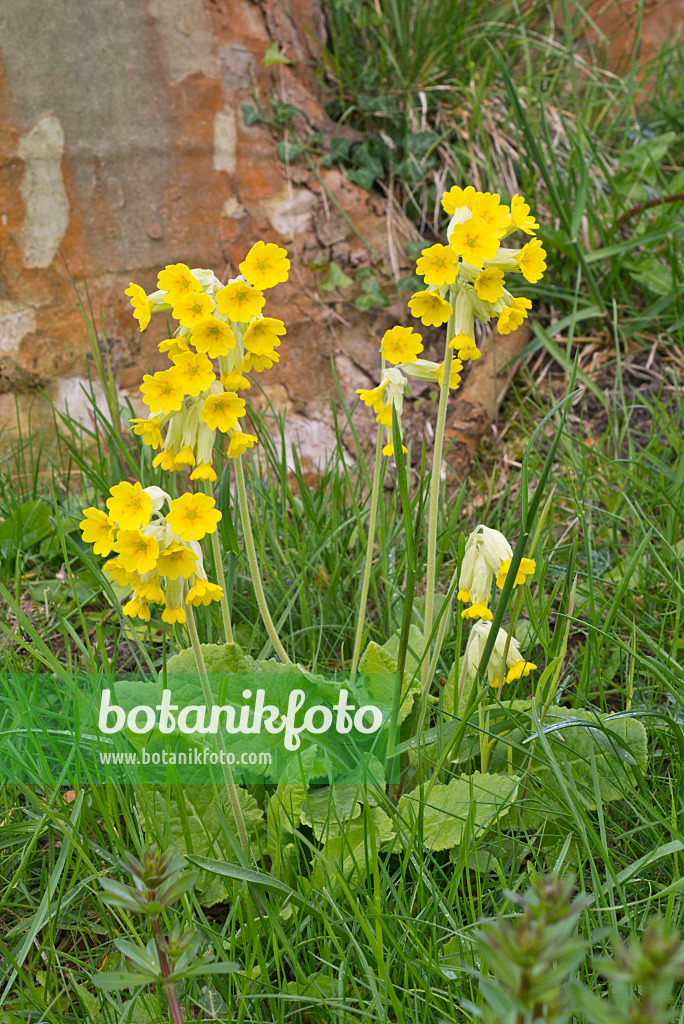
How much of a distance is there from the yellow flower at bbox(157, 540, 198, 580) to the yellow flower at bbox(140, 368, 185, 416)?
9.1 inches

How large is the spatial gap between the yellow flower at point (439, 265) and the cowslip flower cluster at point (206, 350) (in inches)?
10.0

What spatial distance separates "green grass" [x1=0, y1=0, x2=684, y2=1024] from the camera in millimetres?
1235

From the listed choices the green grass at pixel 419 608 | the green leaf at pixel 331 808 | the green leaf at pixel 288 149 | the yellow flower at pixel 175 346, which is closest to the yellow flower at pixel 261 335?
the yellow flower at pixel 175 346

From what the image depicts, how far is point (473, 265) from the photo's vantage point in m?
1.37

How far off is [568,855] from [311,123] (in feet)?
9.92

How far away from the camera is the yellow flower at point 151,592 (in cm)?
131

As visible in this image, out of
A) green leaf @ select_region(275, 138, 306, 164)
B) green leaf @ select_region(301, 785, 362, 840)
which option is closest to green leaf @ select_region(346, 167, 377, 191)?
green leaf @ select_region(275, 138, 306, 164)

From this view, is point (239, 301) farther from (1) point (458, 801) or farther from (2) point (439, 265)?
(1) point (458, 801)

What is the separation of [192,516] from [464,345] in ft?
1.91

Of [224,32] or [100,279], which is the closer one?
[100,279]

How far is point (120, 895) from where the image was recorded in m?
0.75

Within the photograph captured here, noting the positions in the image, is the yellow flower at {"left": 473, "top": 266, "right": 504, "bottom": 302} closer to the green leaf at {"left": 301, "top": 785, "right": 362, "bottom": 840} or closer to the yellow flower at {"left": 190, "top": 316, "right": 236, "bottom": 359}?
the yellow flower at {"left": 190, "top": 316, "right": 236, "bottom": 359}

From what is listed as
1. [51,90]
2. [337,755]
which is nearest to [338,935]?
[337,755]

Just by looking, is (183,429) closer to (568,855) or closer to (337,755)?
(337,755)
